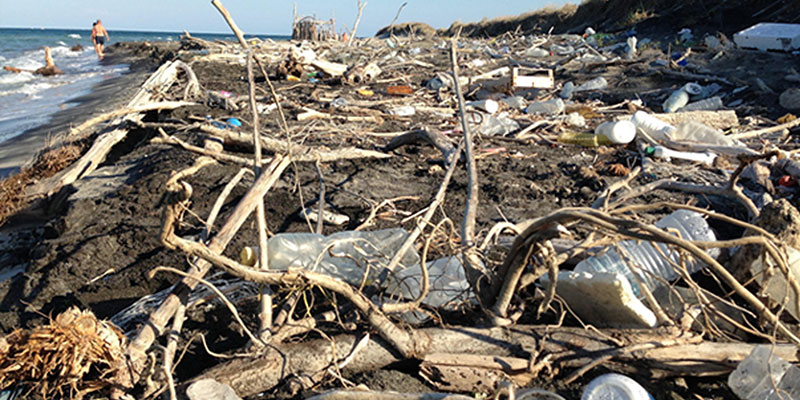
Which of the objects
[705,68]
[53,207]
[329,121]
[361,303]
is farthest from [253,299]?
[705,68]

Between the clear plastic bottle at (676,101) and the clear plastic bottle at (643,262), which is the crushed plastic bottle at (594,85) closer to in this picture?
the clear plastic bottle at (676,101)

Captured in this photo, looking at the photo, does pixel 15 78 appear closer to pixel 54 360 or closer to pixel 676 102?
pixel 676 102

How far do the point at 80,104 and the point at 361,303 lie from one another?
42.2ft

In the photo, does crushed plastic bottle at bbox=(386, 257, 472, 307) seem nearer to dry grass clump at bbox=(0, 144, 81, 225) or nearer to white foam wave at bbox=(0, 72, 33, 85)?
dry grass clump at bbox=(0, 144, 81, 225)

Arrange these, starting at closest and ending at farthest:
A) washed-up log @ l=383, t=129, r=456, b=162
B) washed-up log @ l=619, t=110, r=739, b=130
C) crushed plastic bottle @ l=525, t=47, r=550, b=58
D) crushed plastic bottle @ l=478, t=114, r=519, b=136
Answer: washed-up log @ l=383, t=129, r=456, b=162, washed-up log @ l=619, t=110, r=739, b=130, crushed plastic bottle @ l=478, t=114, r=519, b=136, crushed plastic bottle @ l=525, t=47, r=550, b=58

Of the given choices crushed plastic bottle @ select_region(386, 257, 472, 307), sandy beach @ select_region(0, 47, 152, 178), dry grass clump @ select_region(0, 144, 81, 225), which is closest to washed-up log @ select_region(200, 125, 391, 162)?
dry grass clump @ select_region(0, 144, 81, 225)

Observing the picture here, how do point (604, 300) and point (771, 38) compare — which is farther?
point (771, 38)

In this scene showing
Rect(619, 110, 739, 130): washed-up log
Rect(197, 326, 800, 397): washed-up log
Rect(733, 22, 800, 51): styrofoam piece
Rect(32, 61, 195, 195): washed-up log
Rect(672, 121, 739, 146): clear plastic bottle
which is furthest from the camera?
Rect(733, 22, 800, 51): styrofoam piece

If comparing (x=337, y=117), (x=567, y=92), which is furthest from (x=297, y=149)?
(x=567, y=92)

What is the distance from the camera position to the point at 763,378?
181cm

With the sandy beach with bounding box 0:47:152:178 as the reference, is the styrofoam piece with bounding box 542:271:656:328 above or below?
above

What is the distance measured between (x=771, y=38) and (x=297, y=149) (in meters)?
8.17

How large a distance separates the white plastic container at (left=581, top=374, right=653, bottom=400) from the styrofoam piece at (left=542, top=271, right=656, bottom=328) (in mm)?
338

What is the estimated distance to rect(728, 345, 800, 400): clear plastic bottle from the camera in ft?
5.78
